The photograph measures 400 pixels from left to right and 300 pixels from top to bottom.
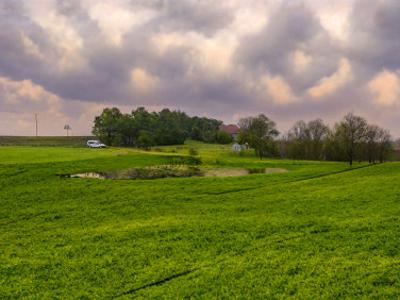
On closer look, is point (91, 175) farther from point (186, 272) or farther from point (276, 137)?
point (276, 137)


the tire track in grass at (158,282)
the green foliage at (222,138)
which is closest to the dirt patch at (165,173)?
the tire track in grass at (158,282)

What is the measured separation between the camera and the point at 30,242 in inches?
547

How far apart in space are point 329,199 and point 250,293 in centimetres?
1048

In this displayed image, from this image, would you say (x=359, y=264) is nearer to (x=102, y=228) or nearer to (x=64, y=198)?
(x=102, y=228)

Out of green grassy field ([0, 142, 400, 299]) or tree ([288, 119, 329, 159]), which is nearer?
green grassy field ([0, 142, 400, 299])

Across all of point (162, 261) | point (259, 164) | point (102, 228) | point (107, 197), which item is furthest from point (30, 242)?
point (259, 164)

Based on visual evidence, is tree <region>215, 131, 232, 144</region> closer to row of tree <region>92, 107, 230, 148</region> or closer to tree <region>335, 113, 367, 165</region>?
row of tree <region>92, 107, 230, 148</region>

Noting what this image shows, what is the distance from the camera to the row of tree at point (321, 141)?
65500mm

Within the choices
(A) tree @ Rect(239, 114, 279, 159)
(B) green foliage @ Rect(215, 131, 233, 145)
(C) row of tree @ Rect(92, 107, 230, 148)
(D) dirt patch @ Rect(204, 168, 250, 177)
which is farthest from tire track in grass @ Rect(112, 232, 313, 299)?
(B) green foliage @ Rect(215, 131, 233, 145)

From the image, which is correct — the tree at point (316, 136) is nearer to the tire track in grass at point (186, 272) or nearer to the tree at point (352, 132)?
the tree at point (352, 132)

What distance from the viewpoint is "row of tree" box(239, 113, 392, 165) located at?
215ft

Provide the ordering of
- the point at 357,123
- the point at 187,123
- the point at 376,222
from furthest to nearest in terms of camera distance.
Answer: the point at 187,123 < the point at 357,123 < the point at 376,222

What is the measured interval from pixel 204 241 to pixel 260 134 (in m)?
80.9

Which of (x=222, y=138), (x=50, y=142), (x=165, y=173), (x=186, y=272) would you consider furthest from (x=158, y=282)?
(x=50, y=142)
